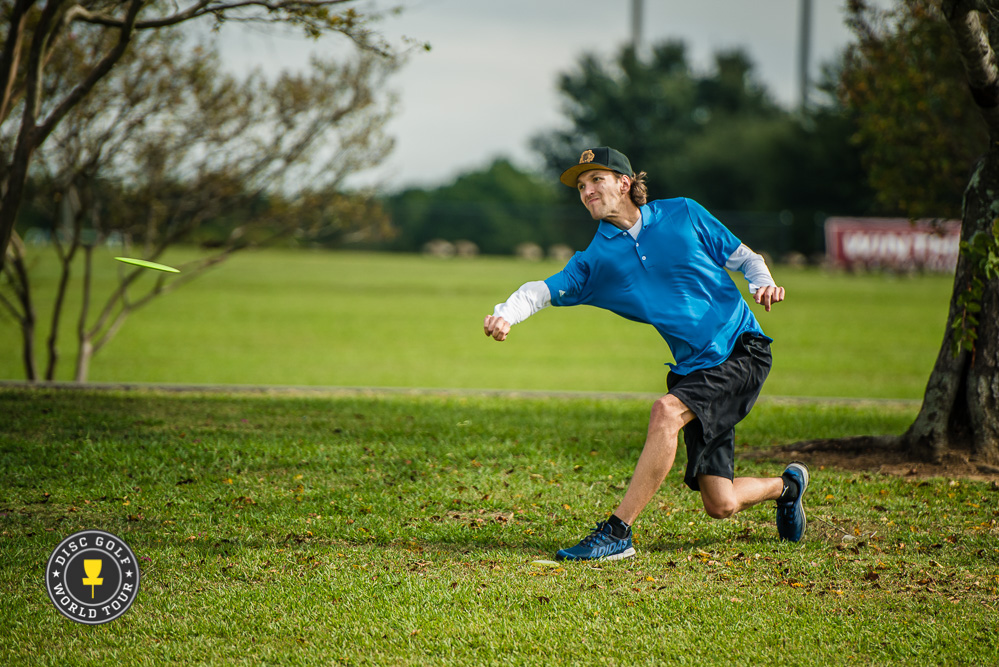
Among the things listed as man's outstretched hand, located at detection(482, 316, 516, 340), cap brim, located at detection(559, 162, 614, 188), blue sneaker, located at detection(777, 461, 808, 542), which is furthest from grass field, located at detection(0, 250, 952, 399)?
man's outstretched hand, located at detection(482, 316, 516, 340)

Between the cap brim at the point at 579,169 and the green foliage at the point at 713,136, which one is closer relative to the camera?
the cap brim at the point at 579,169

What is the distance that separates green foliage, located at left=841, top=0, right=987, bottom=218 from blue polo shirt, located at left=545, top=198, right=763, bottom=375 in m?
6.18

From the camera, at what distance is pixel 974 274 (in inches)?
214

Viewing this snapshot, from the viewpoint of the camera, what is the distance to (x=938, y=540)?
4.53 metres

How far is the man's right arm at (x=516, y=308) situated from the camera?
396 cm

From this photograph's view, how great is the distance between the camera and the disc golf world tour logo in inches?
139

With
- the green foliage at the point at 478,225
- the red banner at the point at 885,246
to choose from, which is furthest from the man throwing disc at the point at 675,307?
the green foliage at the point at 478,225

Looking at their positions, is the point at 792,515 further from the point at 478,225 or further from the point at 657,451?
the point at 478,225

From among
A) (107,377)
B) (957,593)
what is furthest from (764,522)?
(107,377)

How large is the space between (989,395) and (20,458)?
6228mm

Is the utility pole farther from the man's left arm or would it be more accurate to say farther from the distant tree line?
the man's left arm

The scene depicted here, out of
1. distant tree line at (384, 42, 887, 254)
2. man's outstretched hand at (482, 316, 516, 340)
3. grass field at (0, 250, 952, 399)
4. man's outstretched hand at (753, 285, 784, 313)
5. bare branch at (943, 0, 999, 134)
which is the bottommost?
grass field at (0, 250, 952, 399)

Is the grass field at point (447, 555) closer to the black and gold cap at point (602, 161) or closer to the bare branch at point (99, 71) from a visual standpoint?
the black and gold cap at point (602, 161)

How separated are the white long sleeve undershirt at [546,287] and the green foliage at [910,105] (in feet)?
20.2
